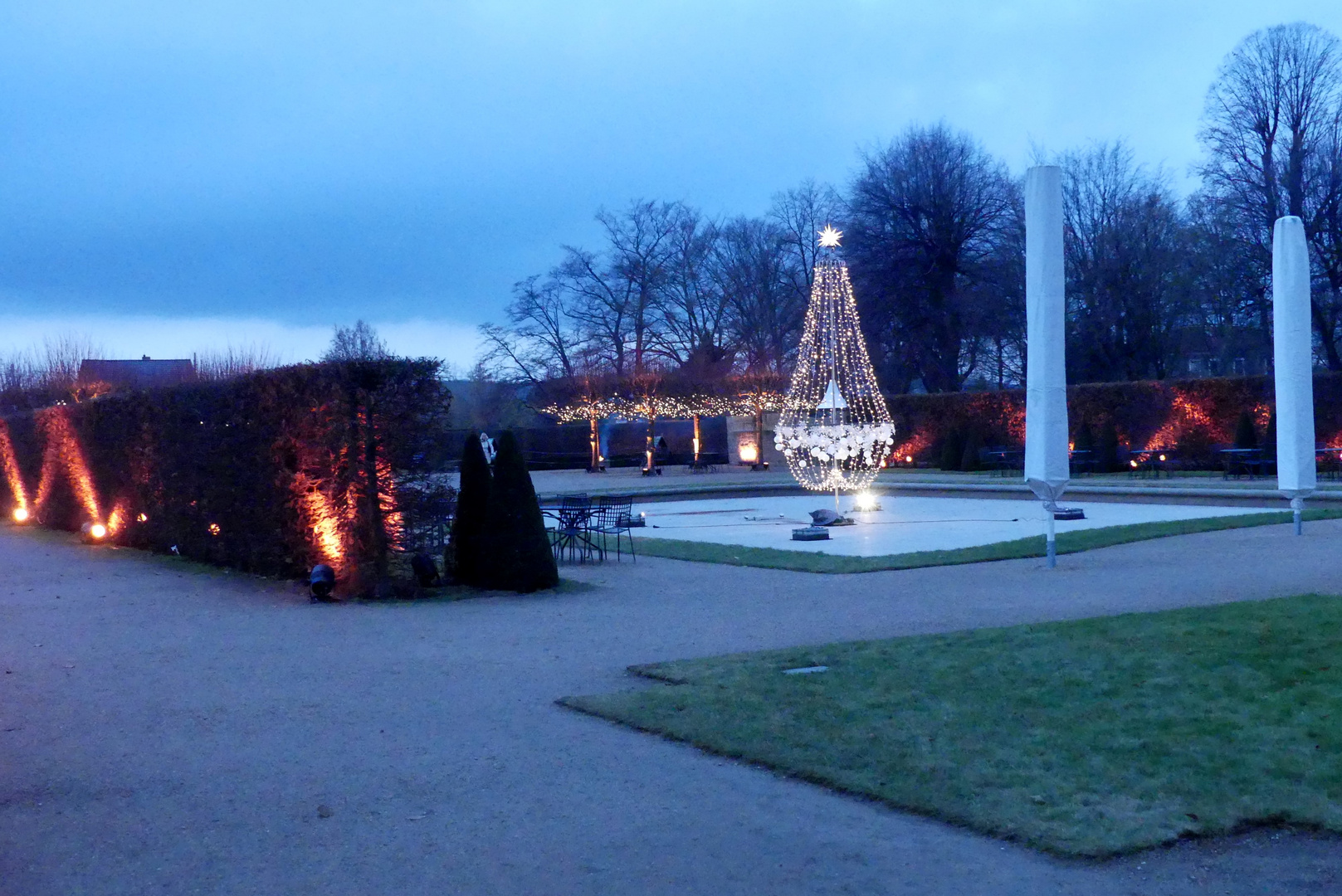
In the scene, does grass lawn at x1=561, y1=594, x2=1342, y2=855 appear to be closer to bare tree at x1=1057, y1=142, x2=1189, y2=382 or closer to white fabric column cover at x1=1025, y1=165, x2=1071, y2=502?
white fabric column cover at x1=1025, y1=165, x2=1071, y2=502

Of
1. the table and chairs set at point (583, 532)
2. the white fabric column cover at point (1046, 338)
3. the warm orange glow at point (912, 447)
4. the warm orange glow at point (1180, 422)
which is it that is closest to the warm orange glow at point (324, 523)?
the table and chairs set at point (583, 532)

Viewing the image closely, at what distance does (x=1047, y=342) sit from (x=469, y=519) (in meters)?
6.89

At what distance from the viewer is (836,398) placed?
22094 millimetres

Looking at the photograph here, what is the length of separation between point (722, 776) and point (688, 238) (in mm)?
49847

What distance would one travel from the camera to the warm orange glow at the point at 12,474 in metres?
26.1

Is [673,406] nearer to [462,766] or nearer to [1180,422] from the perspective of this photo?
[1180,422]

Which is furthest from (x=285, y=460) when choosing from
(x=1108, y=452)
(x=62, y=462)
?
(x=1108, y=452)

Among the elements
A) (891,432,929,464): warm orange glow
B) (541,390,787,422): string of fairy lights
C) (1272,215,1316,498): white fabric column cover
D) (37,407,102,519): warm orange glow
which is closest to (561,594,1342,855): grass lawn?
(1272,215,1316,498): white fabric column cover

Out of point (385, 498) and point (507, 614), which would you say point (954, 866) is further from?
point (385, 498)

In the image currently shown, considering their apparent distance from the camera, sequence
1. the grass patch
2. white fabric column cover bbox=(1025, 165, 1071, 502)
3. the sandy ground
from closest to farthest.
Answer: the sandy ground < white fabric column cover bbox=(1025, 165, 1071, 502) < the grass patch

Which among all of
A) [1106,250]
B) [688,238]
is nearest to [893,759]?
[1106,250]

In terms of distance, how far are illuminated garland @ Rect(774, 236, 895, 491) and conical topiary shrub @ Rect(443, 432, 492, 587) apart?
8.97m

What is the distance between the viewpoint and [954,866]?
14.5 feet

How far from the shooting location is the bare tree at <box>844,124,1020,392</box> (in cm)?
4609
